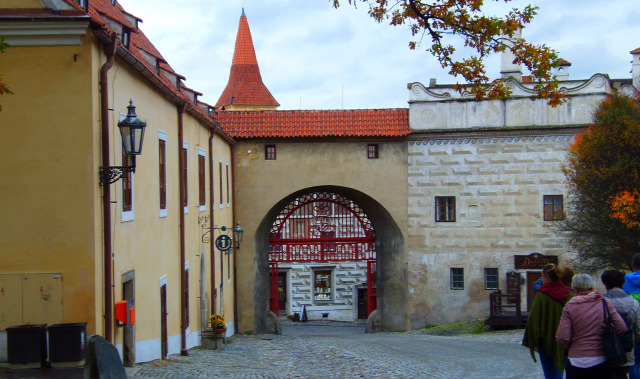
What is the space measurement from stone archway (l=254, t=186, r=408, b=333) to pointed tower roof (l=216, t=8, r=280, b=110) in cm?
1824

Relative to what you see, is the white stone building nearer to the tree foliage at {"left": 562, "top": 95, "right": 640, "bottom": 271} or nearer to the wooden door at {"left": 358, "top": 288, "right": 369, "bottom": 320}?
the tree foliage at {"left": 562, "top": 95, "right": 640, "bottom": 271}

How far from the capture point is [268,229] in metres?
27.4

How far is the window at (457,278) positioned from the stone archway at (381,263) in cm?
156

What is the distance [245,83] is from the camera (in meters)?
44.8

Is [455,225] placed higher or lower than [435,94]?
lower

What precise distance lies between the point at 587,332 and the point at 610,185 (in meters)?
14.6

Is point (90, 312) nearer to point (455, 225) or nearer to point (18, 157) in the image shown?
point (18, 157)

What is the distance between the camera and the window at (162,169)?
1388cm

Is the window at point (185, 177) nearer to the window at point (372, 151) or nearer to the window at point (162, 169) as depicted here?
the window at point (162, 169)

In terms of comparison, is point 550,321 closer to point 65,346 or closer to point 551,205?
point 65,346

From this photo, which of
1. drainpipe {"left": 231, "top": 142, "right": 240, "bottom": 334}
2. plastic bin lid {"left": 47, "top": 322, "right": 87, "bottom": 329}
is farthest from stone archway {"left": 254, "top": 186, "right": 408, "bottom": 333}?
plastic bin lid {"left": 47, "top": 322, "right": 87, "bottom": 329}

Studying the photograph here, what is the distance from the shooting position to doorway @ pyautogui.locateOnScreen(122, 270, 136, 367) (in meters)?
10.9

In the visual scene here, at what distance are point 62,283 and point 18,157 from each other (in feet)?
5.21

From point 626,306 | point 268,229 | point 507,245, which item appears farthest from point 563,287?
point 268,229
